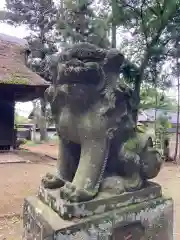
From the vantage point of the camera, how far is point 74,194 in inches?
52.2

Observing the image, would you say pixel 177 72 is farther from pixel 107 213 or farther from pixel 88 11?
pixel 107 213

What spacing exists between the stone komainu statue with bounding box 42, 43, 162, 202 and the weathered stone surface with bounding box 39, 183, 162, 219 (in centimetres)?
4

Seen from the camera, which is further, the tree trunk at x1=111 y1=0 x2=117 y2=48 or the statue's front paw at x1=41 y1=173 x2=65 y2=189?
the tree trunk at x1=111 y1=0 x2=117 y2=48

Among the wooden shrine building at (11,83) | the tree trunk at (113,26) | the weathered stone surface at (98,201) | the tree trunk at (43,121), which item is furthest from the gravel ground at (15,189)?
the tree trunk at (43,121)

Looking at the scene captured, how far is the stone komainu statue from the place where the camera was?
143 cm

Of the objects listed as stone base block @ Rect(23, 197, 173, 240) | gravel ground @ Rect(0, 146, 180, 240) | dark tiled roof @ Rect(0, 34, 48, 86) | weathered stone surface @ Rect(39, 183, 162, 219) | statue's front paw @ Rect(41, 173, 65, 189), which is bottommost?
gravel ground @ Rect(0, 146, 180, 240)

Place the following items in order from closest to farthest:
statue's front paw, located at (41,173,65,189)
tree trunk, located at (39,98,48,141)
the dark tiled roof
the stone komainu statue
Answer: the stone komainu statue
statue's front paw, located at (41,173,65,189)
the dark tiled roof
tree trunk, located at (39,98,48,141)

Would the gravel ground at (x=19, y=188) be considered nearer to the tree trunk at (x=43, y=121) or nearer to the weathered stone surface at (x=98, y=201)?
the weathered stone surface at (x=98, y=201)

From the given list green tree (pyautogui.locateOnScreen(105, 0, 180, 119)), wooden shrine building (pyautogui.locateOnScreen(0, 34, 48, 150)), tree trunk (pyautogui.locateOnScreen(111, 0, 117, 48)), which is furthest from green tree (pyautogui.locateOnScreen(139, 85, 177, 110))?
wooden shrine building (pyautogui.locateOnScreen(0, 34, 48, 150))

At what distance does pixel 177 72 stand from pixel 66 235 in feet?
27.0

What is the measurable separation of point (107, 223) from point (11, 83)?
19.7ft

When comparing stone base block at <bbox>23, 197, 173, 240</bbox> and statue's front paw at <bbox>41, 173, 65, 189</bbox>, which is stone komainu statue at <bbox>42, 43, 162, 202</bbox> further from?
stone base block at <bbox>23, 197, 173, 240</bbox>

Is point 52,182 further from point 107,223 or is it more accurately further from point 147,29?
point 147,29

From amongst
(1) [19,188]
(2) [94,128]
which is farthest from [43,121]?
(2) [94,128]
